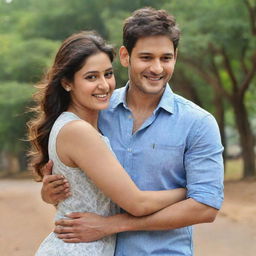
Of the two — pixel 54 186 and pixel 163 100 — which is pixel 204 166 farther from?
pixel 54 186

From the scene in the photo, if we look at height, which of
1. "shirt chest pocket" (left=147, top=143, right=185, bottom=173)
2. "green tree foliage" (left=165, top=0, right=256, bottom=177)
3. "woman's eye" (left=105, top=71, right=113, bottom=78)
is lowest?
"green tree foliage" (left=165, top=0, right=256, bottom=177)

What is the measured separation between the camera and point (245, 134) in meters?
17.5

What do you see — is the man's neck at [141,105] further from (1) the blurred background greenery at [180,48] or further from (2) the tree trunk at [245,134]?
(2) the tree trunk at [245,134]

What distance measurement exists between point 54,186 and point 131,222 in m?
0.37

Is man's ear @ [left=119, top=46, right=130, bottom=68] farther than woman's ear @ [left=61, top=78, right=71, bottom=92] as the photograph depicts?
Yes

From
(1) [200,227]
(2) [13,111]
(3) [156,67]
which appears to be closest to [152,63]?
(3) [156,67]

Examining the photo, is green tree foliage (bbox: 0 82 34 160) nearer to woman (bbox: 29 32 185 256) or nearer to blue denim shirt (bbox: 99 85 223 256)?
woman (bbox: 29 32 185 256)

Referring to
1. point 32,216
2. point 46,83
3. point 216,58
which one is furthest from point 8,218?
point 216,58

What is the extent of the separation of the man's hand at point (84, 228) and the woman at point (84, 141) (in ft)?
0.08

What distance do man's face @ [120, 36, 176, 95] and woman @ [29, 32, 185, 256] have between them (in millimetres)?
124

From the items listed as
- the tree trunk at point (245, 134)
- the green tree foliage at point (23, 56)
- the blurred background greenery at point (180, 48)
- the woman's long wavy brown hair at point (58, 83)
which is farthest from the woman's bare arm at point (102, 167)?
the green tree foliage at point (23, 56)

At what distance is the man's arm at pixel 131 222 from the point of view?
2395 mm

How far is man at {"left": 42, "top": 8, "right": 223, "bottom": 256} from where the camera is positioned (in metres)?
2.40

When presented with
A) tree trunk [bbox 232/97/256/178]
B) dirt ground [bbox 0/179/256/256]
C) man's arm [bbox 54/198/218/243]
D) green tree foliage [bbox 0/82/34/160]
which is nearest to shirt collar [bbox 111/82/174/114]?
man's arm [bbox 54/198/218/243]
